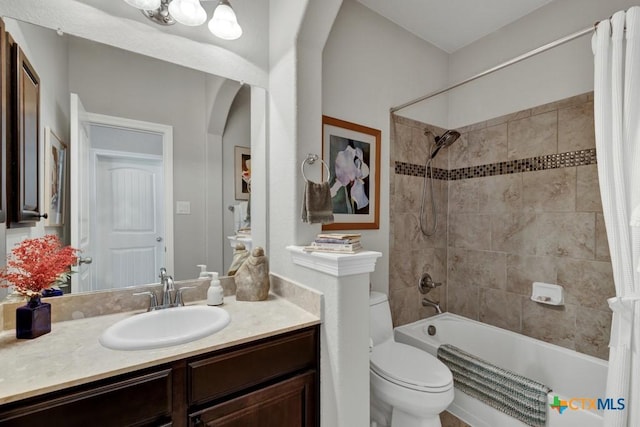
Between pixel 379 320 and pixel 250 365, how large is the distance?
0.97 meters

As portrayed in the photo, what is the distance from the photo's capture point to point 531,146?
2.05 m

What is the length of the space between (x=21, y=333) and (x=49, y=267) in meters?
0.24

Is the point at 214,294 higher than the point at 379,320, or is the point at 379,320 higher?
the point at 214,294

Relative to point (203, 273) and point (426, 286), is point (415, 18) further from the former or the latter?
point (203, 273)

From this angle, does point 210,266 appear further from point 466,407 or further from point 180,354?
point 466,407

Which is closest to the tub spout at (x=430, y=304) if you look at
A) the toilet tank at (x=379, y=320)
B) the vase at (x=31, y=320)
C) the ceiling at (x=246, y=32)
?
the toilet tank at (x=379, y=320)

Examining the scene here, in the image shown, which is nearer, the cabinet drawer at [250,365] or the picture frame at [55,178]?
the cabinet drawer at [250,365]

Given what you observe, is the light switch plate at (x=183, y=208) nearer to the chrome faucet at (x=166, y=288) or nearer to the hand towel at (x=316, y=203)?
the chrome faucet at (x=166, y=288)

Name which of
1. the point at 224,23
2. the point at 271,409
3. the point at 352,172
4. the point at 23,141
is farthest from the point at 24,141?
the point at 352,172

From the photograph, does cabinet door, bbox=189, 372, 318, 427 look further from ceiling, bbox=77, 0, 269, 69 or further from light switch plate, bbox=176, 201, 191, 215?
ceiling, bbox=77, 0, 269, 69

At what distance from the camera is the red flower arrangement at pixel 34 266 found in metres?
0.97

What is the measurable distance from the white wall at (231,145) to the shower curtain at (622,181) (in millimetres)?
1712

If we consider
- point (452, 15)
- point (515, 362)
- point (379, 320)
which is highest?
point (452, 15)

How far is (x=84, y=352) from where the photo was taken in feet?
2.99
